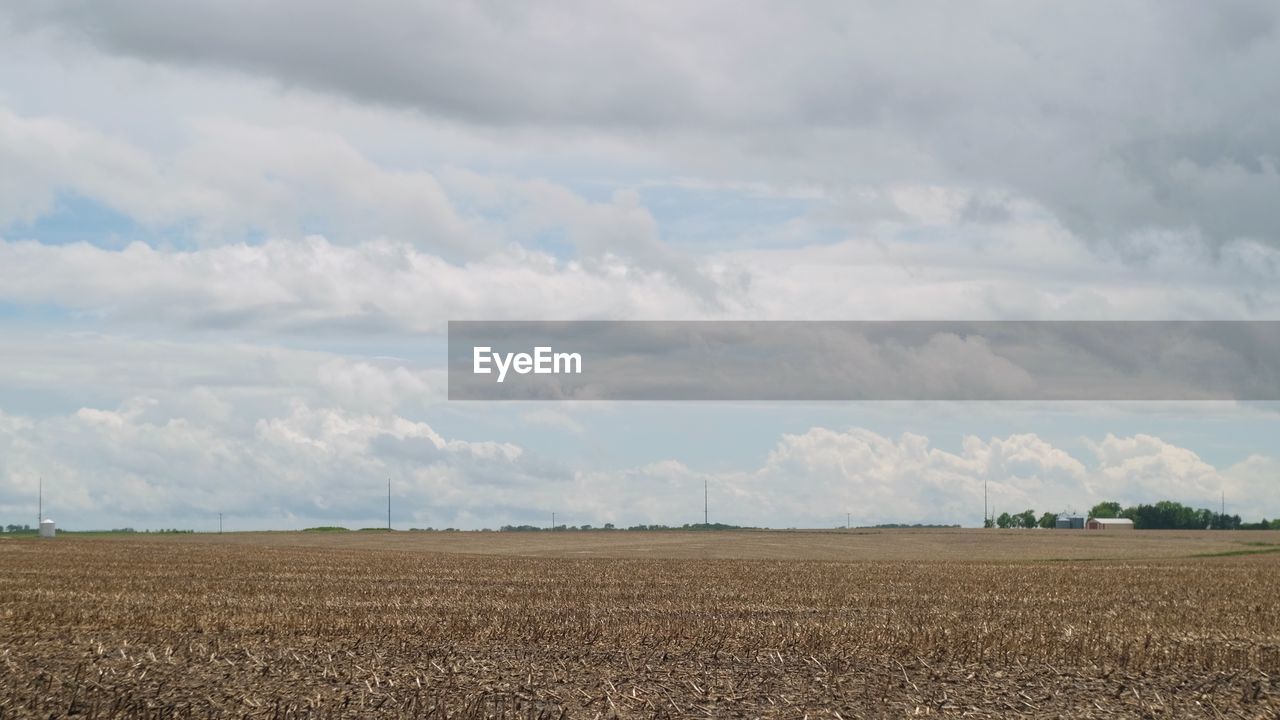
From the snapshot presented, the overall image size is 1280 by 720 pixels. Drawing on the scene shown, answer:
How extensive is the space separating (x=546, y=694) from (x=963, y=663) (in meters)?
7.60

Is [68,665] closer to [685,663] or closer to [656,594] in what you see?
[685,663]

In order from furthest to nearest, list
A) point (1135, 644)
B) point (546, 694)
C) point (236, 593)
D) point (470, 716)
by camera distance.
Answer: point (236, 593) < point (1135, 644) < point (546, 694) < point (470, 716)

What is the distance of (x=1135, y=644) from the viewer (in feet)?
77.3

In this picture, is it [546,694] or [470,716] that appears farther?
[546,694]

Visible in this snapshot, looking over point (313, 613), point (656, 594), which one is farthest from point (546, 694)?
point (656, 594)

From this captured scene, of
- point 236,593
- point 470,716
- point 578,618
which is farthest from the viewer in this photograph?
point 236,593

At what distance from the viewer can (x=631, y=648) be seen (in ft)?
70.6

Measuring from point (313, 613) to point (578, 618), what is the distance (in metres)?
6.05

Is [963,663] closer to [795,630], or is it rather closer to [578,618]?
[795,630]

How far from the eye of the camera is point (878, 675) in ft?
63.8

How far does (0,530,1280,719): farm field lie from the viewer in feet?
56.7

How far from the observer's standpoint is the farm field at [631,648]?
1730cm

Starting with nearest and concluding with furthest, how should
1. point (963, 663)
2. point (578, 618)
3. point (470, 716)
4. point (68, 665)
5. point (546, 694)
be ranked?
1. point (470, 716)
2. point (546, 694)
3. point (68, 665)
4. point (963, 663)
5. point (578, 618)

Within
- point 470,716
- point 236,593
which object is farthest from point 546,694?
point 236,593
